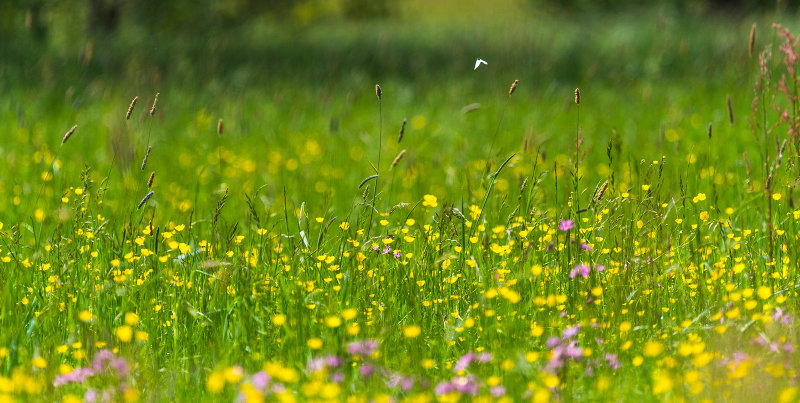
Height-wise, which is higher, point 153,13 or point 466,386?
point 466,386

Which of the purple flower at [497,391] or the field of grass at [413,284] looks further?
the field of grass at [413,284]

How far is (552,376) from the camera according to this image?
7.69 ft

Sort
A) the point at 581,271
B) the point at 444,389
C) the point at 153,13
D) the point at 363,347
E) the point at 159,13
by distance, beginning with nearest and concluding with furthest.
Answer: the point at 444,389, the point at 363,347, the point at 581,271, the point at 153,13, the point at 159,13

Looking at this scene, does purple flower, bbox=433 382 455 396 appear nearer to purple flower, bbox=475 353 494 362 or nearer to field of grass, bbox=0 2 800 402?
field of grass, bbox=0 2 800 402

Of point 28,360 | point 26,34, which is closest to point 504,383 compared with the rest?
point 28,360

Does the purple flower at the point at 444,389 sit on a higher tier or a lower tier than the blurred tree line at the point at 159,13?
higher

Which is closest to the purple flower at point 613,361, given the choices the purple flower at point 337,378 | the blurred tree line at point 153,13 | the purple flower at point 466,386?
the purple flower at point 466,386

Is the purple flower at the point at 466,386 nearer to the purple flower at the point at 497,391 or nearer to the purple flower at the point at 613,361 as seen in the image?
the purple flower at the point at 497,391

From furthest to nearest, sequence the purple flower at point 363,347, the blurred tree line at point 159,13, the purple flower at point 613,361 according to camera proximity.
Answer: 1. the blurred tree line at point 159,13
2. the purple flower at point 613,361
3. the purple flower at point 363,347

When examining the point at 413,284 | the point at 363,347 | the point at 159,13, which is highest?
the point at 363,347

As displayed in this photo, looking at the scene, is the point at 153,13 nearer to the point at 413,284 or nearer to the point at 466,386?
the point at 413,284

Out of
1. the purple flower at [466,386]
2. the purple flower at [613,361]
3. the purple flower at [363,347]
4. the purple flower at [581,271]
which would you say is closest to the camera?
the purple flower at [466,386]

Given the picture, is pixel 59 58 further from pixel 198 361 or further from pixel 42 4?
pixel 198 361

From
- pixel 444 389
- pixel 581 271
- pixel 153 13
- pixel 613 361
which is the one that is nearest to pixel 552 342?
pixel 613 361
